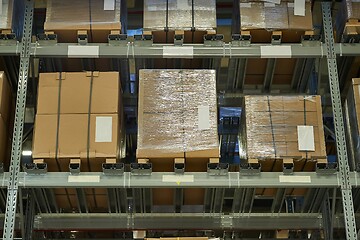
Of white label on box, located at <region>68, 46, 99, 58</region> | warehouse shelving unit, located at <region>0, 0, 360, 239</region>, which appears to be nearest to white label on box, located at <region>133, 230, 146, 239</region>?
warehouse shelving unit, located at <region>0, 0, 360, 239</region>

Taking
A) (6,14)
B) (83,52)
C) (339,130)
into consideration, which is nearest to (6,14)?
(6,14)

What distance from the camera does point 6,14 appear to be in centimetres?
546

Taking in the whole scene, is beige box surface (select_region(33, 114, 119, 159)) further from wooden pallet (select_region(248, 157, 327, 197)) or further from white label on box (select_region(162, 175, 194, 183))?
wooden pallet (select_region(248, 157, 327, 197))

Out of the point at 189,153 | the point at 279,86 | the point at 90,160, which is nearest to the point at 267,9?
the point at 279,86

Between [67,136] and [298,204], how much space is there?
2745 mm

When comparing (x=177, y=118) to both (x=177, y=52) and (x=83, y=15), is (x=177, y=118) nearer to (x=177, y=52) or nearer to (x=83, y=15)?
(x=177, y=52)

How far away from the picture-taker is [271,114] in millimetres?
5238

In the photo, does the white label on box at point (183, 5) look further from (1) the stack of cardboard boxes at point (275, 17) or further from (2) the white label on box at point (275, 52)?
(2) the white label on box at point (275, 52)

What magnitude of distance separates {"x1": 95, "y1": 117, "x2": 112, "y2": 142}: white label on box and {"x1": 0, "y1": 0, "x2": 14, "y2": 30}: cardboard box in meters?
1.23

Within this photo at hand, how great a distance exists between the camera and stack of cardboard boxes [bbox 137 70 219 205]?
506cm

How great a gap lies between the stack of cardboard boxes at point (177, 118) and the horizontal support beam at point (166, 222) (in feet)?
2.79

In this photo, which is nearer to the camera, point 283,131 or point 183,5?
point 283,131

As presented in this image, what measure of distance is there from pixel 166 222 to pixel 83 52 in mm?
1829

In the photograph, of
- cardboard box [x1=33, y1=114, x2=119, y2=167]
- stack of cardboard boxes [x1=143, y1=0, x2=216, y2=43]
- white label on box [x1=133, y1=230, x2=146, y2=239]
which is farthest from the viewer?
white label on box [x1=133, y1=230, x2=146, y2=239]
